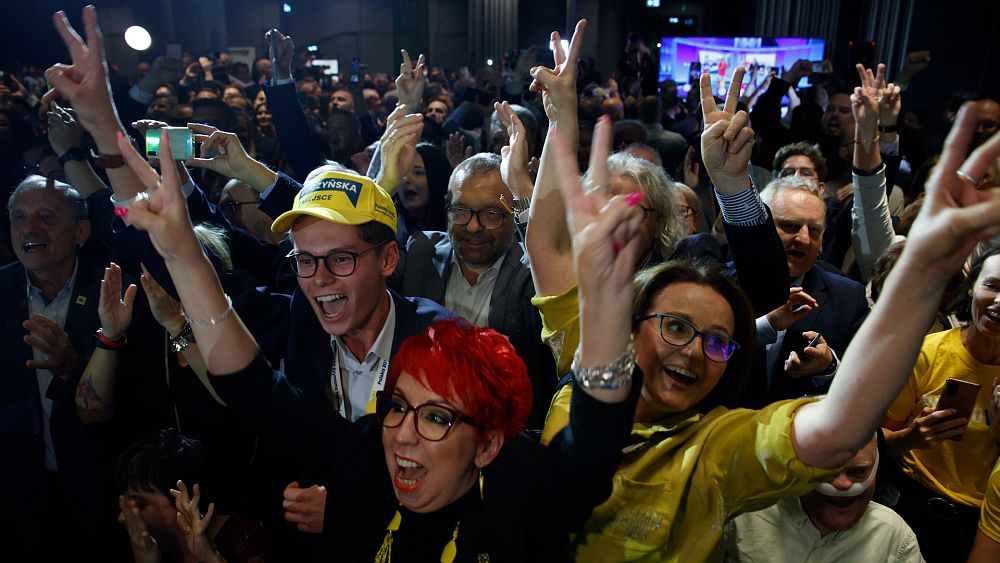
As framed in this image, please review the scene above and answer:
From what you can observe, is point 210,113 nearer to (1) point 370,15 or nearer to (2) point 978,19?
(2) point 978,19

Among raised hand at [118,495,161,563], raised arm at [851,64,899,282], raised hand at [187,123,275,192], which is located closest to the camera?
raised hand at [118,495,161,563]

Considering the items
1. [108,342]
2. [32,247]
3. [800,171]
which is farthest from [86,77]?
[800,171]

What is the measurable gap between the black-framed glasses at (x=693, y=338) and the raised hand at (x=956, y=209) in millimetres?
552

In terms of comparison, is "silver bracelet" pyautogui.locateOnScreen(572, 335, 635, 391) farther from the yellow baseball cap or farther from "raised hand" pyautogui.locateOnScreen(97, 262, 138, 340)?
"raised hand" pyautogui.locateOnScreen(97, 262, 138, 340)

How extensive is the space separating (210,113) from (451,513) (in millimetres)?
5159

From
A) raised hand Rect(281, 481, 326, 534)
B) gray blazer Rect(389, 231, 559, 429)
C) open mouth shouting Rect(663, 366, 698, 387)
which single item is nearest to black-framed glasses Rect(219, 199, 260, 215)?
gray blazer Rect(389, 231, 559, 429)

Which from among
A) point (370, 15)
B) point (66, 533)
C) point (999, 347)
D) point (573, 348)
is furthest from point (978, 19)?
point (370, 15)

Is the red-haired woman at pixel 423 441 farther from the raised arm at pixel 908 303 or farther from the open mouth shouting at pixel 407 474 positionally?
the raised arm at pixel 908 303

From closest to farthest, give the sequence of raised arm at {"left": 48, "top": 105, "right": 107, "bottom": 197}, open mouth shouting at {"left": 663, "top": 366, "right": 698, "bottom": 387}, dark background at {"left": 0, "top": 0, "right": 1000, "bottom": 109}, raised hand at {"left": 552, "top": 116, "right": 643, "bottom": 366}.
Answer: raised hand at {"left": 552, "top": 116, "right": 643, "bottom": 366} < open mouth shouting at {"left": 663, "top": 366, "right": 698, "bottom": 387} < raised arm at {"left": 48, "top": 105, "right": 107, "bottom": 197} < dark background at {"left": 0, "top": 0, "right": 1000, "bottom": 109}

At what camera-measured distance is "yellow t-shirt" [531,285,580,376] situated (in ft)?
5.73

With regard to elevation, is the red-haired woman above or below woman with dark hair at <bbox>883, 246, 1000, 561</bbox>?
above

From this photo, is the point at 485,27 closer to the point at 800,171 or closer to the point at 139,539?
A: the point at 800,171

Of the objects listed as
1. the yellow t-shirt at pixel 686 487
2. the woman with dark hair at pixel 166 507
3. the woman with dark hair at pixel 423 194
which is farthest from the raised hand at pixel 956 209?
the woman with dark hair at pixel 423 194

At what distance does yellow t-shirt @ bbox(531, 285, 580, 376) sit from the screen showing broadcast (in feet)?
34.6
